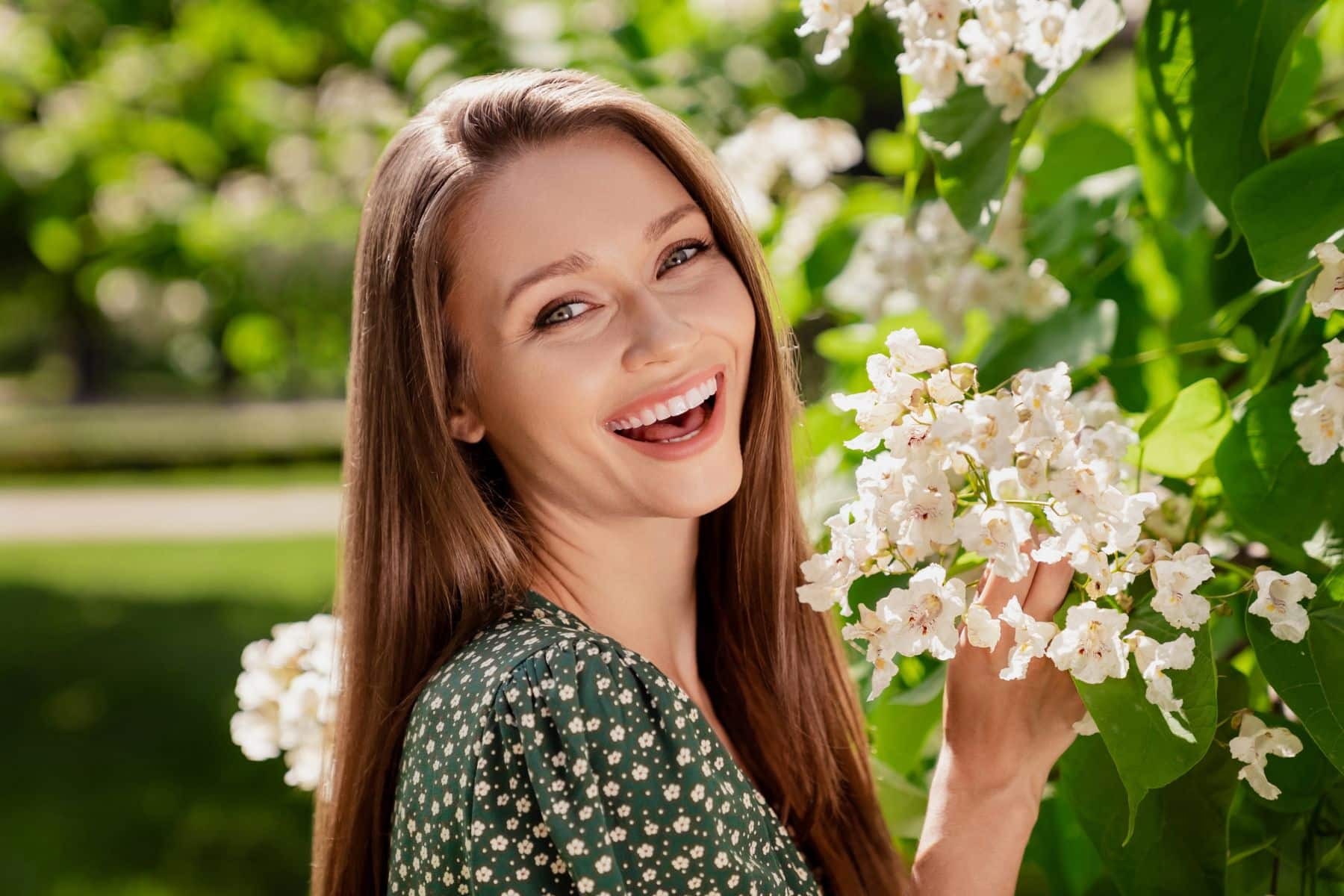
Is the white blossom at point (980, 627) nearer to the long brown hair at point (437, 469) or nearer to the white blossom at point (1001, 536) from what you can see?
the white blossom at point (1001, 536)

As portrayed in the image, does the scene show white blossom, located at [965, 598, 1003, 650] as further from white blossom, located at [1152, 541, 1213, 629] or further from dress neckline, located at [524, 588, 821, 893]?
dress neckline, located at [524, 588, 821, 893]

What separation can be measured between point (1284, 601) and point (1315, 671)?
0.19 ft

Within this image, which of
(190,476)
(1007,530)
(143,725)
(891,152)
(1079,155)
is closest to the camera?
(1007,530)

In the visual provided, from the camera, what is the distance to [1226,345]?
1.48 meters

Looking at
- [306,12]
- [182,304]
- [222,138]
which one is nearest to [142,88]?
[222,138]

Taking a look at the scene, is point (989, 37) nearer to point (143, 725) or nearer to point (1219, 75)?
point (1219, 75)

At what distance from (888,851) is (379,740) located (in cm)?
63

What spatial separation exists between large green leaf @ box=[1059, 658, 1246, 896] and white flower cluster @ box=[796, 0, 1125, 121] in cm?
53

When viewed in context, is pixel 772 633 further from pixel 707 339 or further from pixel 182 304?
pixel 182 304

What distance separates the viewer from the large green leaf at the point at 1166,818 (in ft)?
3.81

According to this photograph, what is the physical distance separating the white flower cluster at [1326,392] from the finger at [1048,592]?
201mm

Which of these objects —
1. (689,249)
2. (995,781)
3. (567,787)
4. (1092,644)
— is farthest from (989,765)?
(689,249)

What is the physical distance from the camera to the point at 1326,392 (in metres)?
1.05

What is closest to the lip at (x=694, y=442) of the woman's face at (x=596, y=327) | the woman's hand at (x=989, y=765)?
the woman's face at (x=596, y=327)
